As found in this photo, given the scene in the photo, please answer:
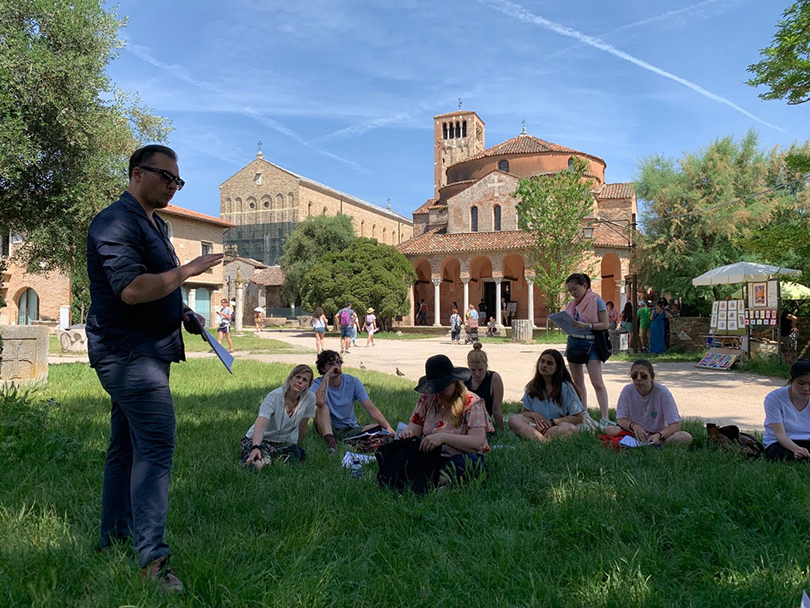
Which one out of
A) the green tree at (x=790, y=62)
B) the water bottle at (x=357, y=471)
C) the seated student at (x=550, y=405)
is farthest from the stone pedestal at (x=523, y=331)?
the water bottle at (x=357, y=471)

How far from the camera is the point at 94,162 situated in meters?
11.7

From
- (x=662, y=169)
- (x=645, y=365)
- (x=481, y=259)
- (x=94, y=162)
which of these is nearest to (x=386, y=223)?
(x=481, y=259)

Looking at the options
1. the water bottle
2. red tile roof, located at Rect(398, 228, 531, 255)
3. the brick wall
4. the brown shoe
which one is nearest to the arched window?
the brick wall

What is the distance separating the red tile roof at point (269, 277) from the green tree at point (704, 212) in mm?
29455

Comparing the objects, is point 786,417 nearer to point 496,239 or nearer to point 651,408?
point 651,408

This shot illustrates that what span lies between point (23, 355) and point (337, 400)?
5361 mm

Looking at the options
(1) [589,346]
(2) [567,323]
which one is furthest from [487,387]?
(1) [589,346]

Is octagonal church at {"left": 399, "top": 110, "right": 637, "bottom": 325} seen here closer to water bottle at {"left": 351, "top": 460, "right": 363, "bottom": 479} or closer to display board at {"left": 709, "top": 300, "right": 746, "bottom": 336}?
display board at {"left": 709, "top": 300, "right": 746, "bottom": 336}

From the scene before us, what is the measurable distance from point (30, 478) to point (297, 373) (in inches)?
76.8

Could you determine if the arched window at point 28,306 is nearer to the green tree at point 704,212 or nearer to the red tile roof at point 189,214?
the red tile roof at point 189,214

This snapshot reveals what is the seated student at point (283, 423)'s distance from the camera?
181 inches

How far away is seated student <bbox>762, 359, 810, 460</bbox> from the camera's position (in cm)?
446

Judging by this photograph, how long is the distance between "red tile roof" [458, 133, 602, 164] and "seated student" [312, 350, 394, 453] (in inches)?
1361

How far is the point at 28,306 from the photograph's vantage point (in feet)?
117
